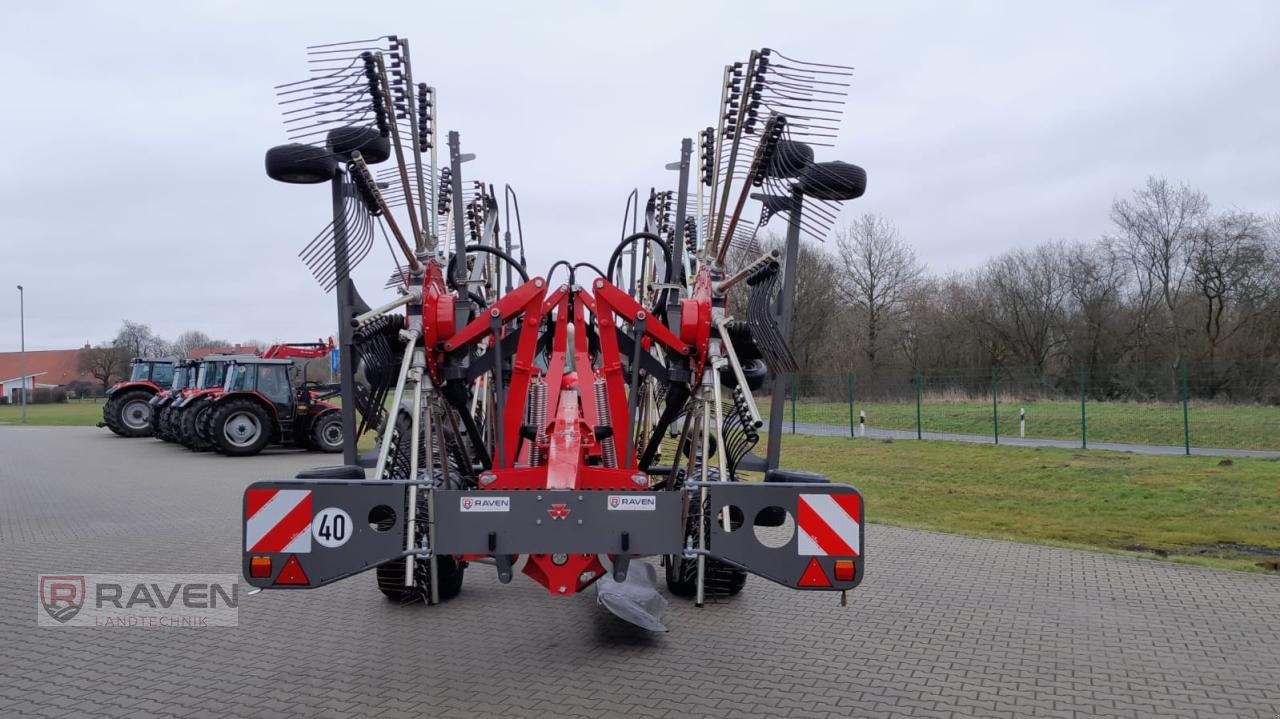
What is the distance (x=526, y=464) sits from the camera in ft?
19.1

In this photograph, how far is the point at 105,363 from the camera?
264 feet

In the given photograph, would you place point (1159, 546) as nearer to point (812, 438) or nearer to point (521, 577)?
point (521, 577)

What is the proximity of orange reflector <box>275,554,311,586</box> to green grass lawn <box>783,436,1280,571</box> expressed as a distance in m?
7.40

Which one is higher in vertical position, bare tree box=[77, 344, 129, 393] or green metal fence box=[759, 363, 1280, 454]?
bare tree box=[77, 344, 129, 393]

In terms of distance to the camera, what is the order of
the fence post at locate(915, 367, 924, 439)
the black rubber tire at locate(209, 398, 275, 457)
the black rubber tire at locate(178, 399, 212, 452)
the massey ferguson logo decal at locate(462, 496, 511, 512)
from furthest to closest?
the fence post at locate(915, 367, 924, 439)
the black rubber tire at locate(178, 399, 212, 452)
the black rubber tire at locate(209, 398, 275, 457)
the massey ferguson logo decal at locate(462, 496, 511, 512)

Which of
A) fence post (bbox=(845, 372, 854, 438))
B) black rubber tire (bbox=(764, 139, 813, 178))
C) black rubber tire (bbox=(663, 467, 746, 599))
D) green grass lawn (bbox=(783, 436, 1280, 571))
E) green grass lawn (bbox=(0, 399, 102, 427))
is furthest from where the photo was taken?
green grass lawn (bbox=(0, 399, 102, 427))

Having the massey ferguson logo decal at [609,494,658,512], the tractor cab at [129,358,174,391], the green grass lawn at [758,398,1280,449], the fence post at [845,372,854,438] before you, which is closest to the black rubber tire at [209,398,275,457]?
the tractor cab at [129,358,174,391]

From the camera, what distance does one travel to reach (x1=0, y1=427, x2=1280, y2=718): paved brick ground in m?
4.80

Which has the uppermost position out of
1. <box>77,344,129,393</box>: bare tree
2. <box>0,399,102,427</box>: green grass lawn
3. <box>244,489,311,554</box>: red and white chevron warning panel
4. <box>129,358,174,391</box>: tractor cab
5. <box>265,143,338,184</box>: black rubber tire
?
<box>77,344,129,393</box>: bare tree

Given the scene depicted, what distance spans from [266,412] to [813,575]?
1954 centimetres

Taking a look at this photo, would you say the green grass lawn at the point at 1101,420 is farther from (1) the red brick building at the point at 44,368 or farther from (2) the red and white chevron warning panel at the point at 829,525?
(1) the red brick building at the point at 44,368

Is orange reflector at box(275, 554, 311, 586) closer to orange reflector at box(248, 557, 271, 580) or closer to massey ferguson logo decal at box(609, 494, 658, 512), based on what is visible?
orange reflector at box(248, 557, 271, 580)

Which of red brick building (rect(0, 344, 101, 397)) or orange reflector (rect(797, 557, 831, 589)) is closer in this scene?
orange reflector (rect(797, 557, 831, 589))
